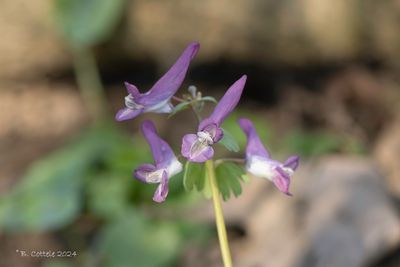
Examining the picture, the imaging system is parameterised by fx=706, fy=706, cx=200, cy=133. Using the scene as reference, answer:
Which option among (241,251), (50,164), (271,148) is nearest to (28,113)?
(50,164)

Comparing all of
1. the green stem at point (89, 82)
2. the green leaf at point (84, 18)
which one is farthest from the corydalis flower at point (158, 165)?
the green stem at point (89, 82)

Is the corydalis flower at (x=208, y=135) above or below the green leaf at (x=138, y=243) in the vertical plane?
above

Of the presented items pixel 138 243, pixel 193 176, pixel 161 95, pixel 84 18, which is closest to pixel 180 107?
pixel 161 95

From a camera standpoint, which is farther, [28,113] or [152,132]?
[28,113]

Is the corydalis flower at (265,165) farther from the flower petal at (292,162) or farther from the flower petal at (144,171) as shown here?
the flower petal at (144,171)

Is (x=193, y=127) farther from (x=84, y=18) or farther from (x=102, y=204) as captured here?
(x=102, y=204)

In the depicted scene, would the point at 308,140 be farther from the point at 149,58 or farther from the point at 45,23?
the point at 45,23
